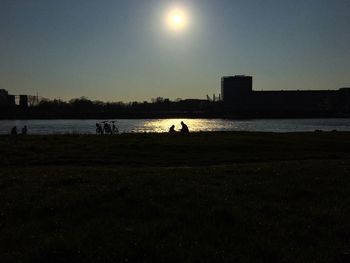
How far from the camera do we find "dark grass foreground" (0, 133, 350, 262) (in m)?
7.73

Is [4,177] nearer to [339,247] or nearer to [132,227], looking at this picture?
[132,227]

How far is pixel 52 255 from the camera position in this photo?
758 cm

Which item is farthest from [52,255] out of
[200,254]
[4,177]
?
[4,177]

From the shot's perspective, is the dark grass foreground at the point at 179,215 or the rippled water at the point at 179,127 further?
the rippled water at the point at 179,127

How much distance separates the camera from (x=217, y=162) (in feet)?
71.9

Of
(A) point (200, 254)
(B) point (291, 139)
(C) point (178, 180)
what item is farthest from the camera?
(B) point (291, 139)

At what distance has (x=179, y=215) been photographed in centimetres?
980

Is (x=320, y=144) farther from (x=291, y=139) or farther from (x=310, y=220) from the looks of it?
(x=310, y=220)

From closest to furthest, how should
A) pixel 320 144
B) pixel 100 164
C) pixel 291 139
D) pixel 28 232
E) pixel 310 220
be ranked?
pixel 28 232, pixel 310 220, pixel 100 164, pixel 320 144, pixel 291 139

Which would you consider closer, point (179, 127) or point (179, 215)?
point (179, 215)

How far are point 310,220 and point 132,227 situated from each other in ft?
11.7

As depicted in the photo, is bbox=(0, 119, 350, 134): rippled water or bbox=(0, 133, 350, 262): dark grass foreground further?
bbox=(0, 119, 350, 134): rippled water

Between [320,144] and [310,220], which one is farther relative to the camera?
[320,144]

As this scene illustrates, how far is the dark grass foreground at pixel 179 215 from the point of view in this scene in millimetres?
7727
